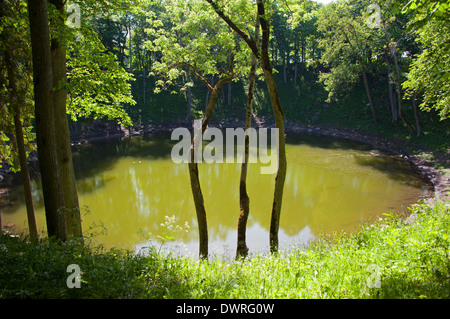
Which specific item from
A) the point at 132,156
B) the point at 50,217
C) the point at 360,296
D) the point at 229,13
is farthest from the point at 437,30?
the point at 132,156

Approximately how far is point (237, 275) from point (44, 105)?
337cm

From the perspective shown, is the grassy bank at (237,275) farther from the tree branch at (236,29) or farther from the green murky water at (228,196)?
Answer: the tree branch at (236,29)

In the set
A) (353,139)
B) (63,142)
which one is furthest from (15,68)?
(353,139)

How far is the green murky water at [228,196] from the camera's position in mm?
9320

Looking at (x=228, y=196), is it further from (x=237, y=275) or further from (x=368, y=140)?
(x=368, y=140)

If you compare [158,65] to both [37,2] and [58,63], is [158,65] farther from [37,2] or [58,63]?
[37,2]

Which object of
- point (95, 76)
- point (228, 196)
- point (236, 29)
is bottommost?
point (228, 196)

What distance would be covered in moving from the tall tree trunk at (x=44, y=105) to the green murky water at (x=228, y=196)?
219cm

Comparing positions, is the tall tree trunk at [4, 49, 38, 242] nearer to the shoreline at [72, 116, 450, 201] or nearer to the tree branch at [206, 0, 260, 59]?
the tree branch at [206, 0, 260, 59]

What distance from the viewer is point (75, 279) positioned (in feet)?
10.4

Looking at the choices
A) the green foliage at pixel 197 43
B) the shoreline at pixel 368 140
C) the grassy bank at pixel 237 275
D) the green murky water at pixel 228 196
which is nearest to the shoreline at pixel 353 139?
the shoreline at pixel 368 140

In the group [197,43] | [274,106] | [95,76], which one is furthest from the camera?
[197,43]

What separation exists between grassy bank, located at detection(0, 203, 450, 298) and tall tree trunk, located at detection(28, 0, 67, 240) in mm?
634

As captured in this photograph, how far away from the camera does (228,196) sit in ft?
40.8
